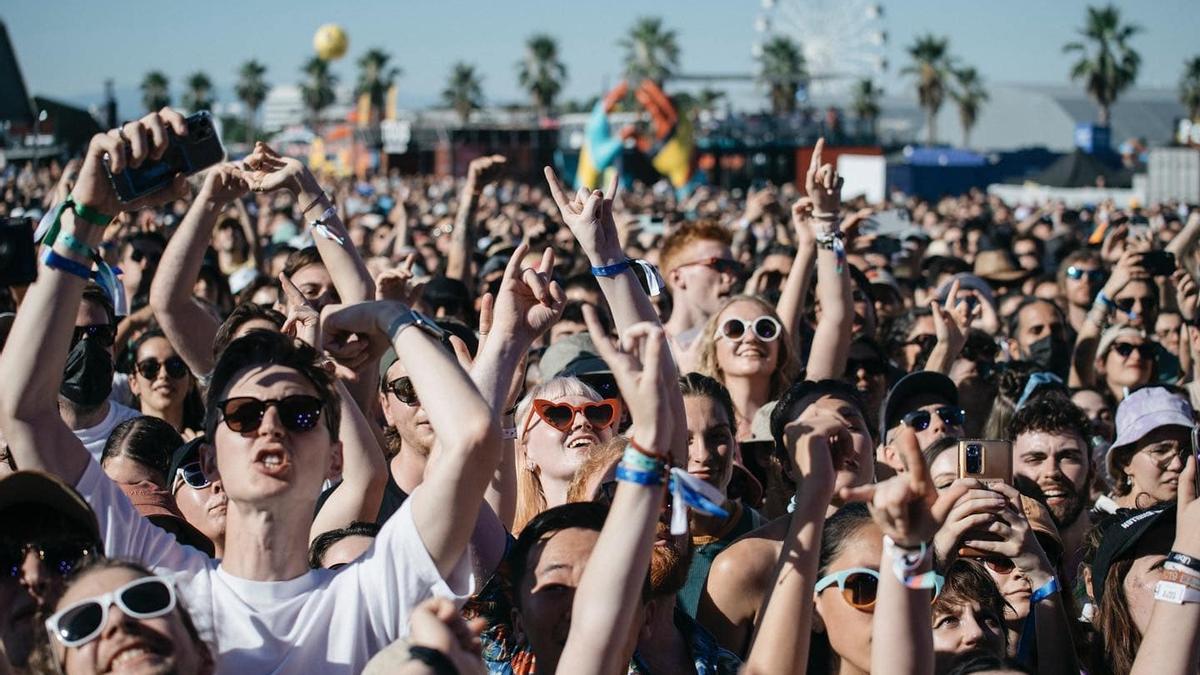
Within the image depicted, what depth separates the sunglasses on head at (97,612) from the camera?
2.30 m

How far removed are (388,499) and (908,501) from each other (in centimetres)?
196

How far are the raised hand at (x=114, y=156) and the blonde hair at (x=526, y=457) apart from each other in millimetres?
1538

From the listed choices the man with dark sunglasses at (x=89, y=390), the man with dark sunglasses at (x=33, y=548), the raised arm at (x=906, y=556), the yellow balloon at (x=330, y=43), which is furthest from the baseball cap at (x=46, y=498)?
the yellow balloon at (x=330, y=43)

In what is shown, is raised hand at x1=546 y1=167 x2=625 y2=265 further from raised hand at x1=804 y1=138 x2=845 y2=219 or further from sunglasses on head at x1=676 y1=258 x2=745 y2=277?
sunglasses on head at x1=676 y1=258 x2=745 y2=277

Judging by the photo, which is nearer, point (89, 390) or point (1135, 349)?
point (89, 390)

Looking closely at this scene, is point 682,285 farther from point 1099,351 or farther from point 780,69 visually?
point 780,69

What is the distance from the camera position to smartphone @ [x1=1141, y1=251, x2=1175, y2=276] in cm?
750

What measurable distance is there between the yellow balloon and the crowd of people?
5134cm

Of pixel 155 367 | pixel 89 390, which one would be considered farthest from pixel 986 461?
pixel 155 367

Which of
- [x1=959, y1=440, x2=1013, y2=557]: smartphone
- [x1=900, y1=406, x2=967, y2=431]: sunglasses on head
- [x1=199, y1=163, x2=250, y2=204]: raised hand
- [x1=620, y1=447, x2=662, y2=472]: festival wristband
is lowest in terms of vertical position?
[x1=900, y1=406, x2=967, y2=431]: sunglasses on head

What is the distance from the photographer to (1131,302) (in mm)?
7895

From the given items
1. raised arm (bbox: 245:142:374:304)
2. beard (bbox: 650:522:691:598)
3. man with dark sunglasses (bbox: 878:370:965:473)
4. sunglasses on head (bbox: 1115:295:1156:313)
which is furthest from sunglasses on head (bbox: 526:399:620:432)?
sunglasses on head (bbox: 1115:295:1156:313)

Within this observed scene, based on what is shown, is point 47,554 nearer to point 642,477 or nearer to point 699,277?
point 642,477

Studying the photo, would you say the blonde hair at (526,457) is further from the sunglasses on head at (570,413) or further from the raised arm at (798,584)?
the raised arm at (798,584)
